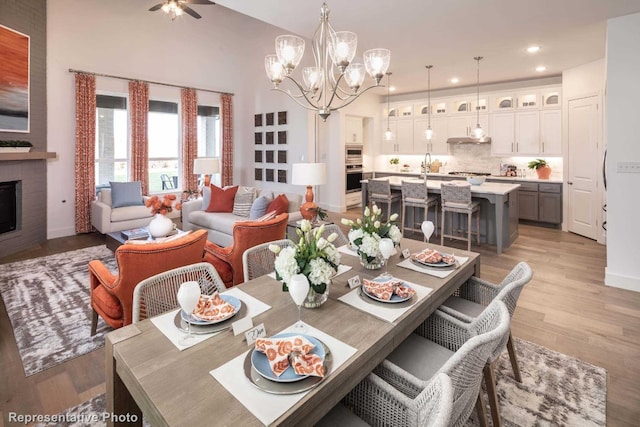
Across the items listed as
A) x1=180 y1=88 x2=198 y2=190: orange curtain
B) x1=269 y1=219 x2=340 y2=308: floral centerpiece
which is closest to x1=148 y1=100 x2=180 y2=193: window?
x1=180 y1=88 x2=198 y2=190: orange curtain

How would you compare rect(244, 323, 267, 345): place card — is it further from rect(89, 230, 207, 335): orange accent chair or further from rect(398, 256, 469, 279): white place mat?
rect(89, 230, 207, 335): orange accent chair

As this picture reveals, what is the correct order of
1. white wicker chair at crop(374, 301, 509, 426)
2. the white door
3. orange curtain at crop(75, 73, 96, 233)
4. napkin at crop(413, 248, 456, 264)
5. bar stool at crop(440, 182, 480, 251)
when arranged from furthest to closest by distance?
orange curtain at crop(75, 73, 96, 233) → the white door → bar stool at crop(440, 182, 480, 251) → napkin at crop(413, 248, 456, 264) → white wicker chair at crop(374, 301, 509, 426)

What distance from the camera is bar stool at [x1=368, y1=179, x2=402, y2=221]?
593 cm

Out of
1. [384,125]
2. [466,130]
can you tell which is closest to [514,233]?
[466,130]

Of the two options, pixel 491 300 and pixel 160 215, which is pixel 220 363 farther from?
pixel 160 215

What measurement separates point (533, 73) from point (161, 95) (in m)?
7.47

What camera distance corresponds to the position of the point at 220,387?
1.08 meters

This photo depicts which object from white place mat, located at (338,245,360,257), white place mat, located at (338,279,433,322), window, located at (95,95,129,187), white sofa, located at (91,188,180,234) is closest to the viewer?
white place mat, located at (338,279,433,322)

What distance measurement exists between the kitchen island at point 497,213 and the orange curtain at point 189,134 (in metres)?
5.22

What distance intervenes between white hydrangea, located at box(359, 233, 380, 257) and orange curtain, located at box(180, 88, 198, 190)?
21.8 ft

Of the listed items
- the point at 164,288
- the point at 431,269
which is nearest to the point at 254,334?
the point at 164,288

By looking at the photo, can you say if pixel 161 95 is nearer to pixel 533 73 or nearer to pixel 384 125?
pixel 384 125

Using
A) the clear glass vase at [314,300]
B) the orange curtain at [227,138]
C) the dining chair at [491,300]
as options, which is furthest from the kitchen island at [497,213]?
the orange curtain at [227,138]

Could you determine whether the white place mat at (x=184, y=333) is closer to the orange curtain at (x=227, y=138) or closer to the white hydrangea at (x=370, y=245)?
the white hydrangea at (x=370, y=245)
